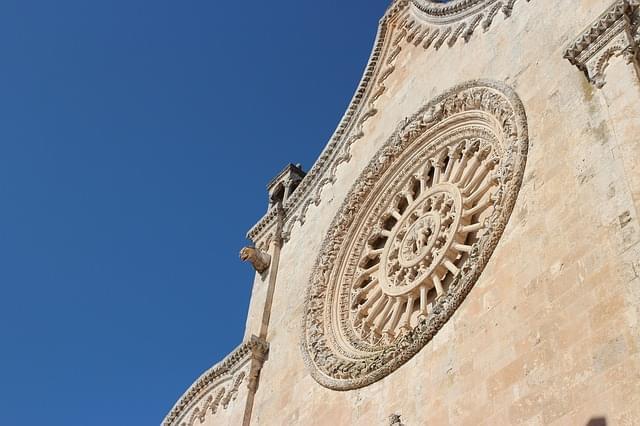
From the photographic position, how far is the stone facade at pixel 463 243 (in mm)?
6988

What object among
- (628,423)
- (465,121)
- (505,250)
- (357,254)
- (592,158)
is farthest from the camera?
(357,254)

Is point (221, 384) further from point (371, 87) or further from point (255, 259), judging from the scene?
point (371, 87)

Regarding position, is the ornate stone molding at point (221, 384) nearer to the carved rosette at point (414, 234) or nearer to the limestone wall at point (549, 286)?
the carved rosette at point (414, 234)

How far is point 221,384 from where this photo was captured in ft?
45.1

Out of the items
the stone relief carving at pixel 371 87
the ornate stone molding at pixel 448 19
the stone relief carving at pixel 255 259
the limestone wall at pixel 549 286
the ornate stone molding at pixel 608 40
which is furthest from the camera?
the stone relief carving at pixel 255 259

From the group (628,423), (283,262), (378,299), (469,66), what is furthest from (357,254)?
(628,423)

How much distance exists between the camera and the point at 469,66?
448 inches

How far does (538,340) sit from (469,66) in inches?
206

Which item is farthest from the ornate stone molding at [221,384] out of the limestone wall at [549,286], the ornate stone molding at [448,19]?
the ornate stone molding at [448,19]

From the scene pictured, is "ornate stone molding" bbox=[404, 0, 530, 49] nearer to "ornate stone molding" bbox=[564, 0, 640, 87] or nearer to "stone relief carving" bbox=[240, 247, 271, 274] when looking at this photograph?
"ornate stone molding" bbox=[564, 0, 640, 87]

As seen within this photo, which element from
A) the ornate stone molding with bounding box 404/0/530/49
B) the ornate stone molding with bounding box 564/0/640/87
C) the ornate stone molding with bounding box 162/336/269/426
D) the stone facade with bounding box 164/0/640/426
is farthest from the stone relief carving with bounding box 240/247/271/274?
the ornate stone molding with bounding box 564/0/640/87

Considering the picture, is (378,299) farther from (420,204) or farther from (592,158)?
(592,158)

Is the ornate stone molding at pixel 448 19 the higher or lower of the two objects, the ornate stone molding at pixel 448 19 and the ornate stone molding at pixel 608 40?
the higher

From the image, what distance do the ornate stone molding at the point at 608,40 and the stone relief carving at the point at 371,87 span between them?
465 centimetres
